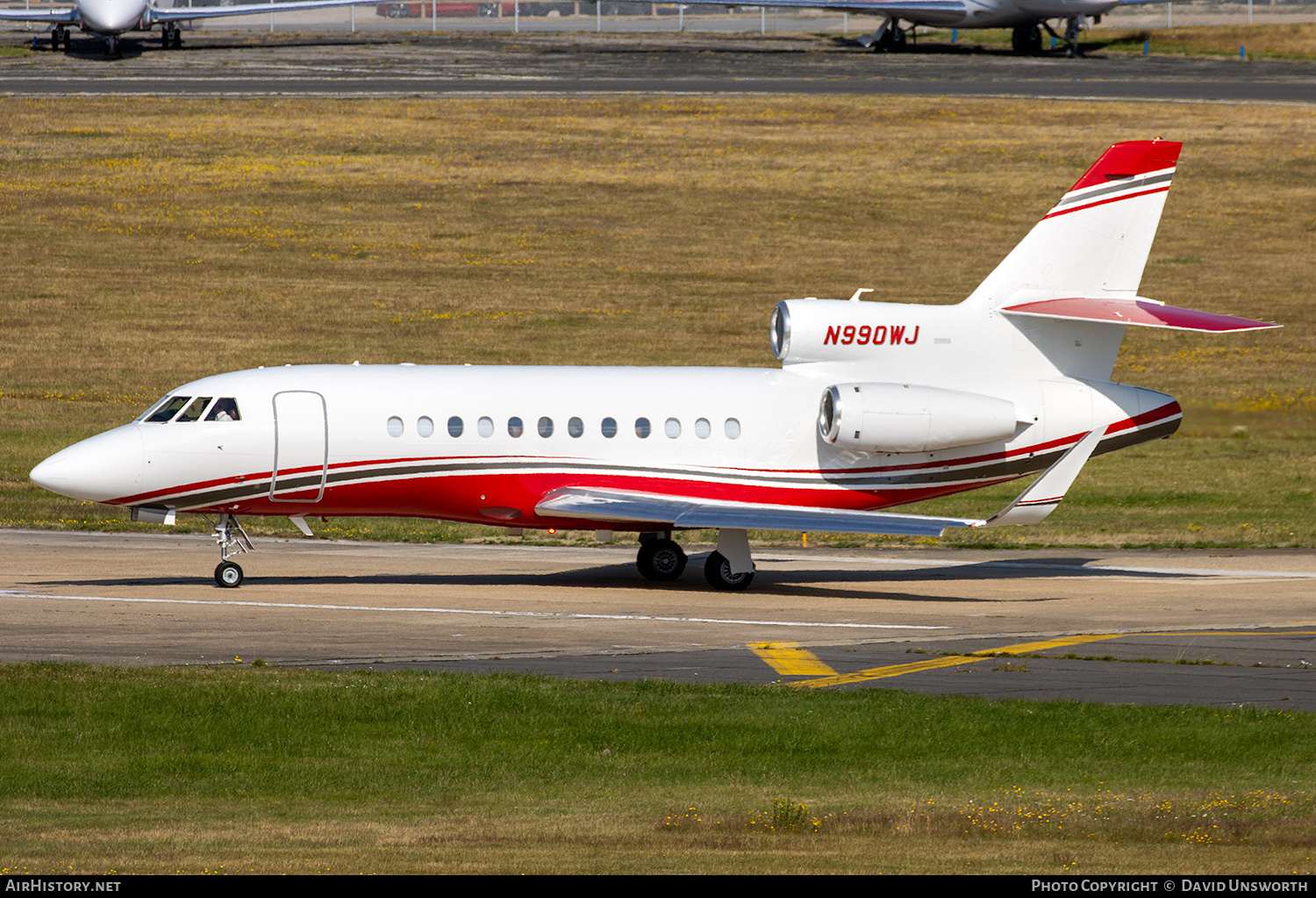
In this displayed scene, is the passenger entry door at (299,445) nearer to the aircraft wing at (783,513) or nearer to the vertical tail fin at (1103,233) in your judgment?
the aircraft wing at (783,513)

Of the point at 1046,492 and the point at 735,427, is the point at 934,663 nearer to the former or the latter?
the point at 1046,492

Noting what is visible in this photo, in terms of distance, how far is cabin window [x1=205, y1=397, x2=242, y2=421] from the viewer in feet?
85.5

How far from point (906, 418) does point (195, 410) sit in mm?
11930

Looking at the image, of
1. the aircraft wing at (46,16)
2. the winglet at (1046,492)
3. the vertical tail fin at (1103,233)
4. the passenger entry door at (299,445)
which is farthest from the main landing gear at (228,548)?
the aircraft wing at (46,16)

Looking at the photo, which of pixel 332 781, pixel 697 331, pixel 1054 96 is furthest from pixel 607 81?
pixel 332 781

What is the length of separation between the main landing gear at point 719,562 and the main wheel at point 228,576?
7148 mm

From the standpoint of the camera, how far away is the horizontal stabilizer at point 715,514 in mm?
25656

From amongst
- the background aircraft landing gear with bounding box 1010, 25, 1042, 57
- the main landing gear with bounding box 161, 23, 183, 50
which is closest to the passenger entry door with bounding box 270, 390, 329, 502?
the main landing gear with bounding box 161, 23, 183, 50

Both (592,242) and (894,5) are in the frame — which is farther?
(894,5)

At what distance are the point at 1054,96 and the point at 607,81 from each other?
21.3m

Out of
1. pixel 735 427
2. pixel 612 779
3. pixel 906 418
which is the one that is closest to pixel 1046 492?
pixel 906 418

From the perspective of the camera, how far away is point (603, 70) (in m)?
80.0

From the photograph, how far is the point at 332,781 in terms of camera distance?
49.3 ft

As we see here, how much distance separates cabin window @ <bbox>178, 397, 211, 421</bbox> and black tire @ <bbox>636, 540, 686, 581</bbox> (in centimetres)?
807
